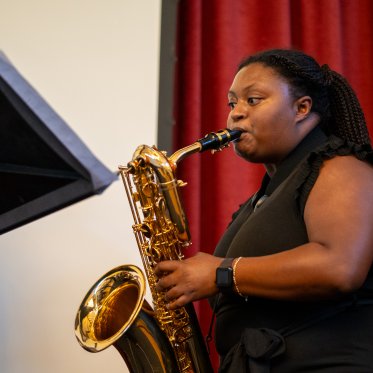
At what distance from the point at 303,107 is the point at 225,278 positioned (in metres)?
0.54

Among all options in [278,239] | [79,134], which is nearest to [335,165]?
[278,239]

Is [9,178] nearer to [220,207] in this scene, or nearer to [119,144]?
[119,144]

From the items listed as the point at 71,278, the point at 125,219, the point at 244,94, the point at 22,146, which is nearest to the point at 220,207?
the point at 125,219

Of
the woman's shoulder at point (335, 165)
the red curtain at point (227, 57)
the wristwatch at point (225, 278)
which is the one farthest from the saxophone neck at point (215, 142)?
the red curtain at point (227, 57)

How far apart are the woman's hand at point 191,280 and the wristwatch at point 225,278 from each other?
0.02 metres

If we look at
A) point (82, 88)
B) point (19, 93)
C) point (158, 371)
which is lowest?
point (158, 371)

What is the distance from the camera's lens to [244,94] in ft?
5.42

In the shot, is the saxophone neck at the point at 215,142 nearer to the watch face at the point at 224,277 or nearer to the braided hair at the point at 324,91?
the braided hair at the point at 324,91

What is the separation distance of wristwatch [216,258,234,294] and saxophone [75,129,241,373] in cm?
38

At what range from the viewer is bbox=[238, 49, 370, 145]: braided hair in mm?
1654

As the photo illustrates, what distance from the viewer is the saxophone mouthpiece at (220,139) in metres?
1.65

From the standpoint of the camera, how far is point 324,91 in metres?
1.70

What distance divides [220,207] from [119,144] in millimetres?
464

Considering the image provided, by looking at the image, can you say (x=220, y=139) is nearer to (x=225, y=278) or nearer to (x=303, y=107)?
(x=303, y=107)
